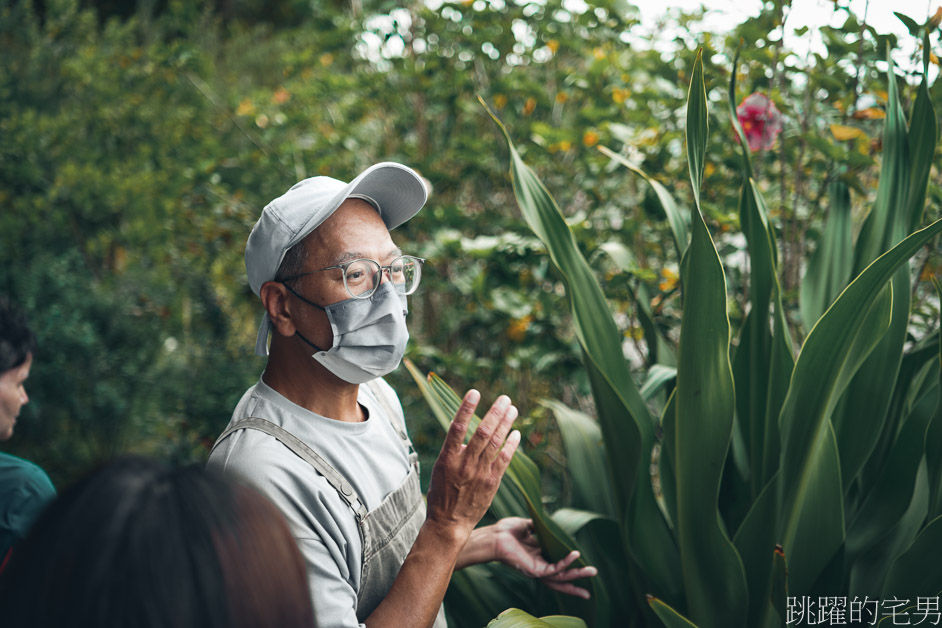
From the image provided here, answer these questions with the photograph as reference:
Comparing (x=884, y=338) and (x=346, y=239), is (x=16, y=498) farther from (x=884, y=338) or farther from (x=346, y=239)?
(x=884, y=338)

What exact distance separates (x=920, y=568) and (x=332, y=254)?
1.17 metres

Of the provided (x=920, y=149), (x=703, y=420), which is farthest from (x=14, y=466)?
(x=920, y=149)

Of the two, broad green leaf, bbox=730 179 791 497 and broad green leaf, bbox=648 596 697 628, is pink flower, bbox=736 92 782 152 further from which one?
broad green leaf, bbox=648 596 697 628

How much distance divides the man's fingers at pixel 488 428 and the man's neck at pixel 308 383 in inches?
11.8

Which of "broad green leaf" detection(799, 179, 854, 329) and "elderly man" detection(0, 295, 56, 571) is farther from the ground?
"broad green leaf" detection(799, 179, 854, 329)

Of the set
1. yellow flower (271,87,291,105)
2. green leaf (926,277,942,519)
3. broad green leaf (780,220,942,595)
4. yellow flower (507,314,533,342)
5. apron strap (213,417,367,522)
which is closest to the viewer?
apron strap (213,417,367,522)

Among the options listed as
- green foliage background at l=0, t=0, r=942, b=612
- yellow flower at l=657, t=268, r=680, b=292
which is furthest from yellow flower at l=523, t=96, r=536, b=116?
yellow flower at l=657, t=268, r=680, b=292

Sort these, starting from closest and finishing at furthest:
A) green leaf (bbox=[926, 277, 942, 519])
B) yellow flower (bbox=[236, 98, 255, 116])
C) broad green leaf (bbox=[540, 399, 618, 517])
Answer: green leaf (bbox=[926, 277, 942, 519])
broad green leaf (bbox=[540, 399, 618, 517])
yellow flower (bbox=[236, 98, 255, 116])

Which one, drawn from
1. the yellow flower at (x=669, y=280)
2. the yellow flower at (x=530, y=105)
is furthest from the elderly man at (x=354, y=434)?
the yellow flower at (x=530, y=105)

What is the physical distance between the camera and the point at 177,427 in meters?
3.27

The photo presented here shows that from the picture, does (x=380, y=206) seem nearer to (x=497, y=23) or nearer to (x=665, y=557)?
(x=665, y=557)

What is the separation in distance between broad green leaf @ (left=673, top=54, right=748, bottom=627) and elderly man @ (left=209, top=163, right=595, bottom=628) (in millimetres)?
221

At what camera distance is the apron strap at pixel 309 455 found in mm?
1125

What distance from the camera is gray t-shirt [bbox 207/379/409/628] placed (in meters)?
1.02
